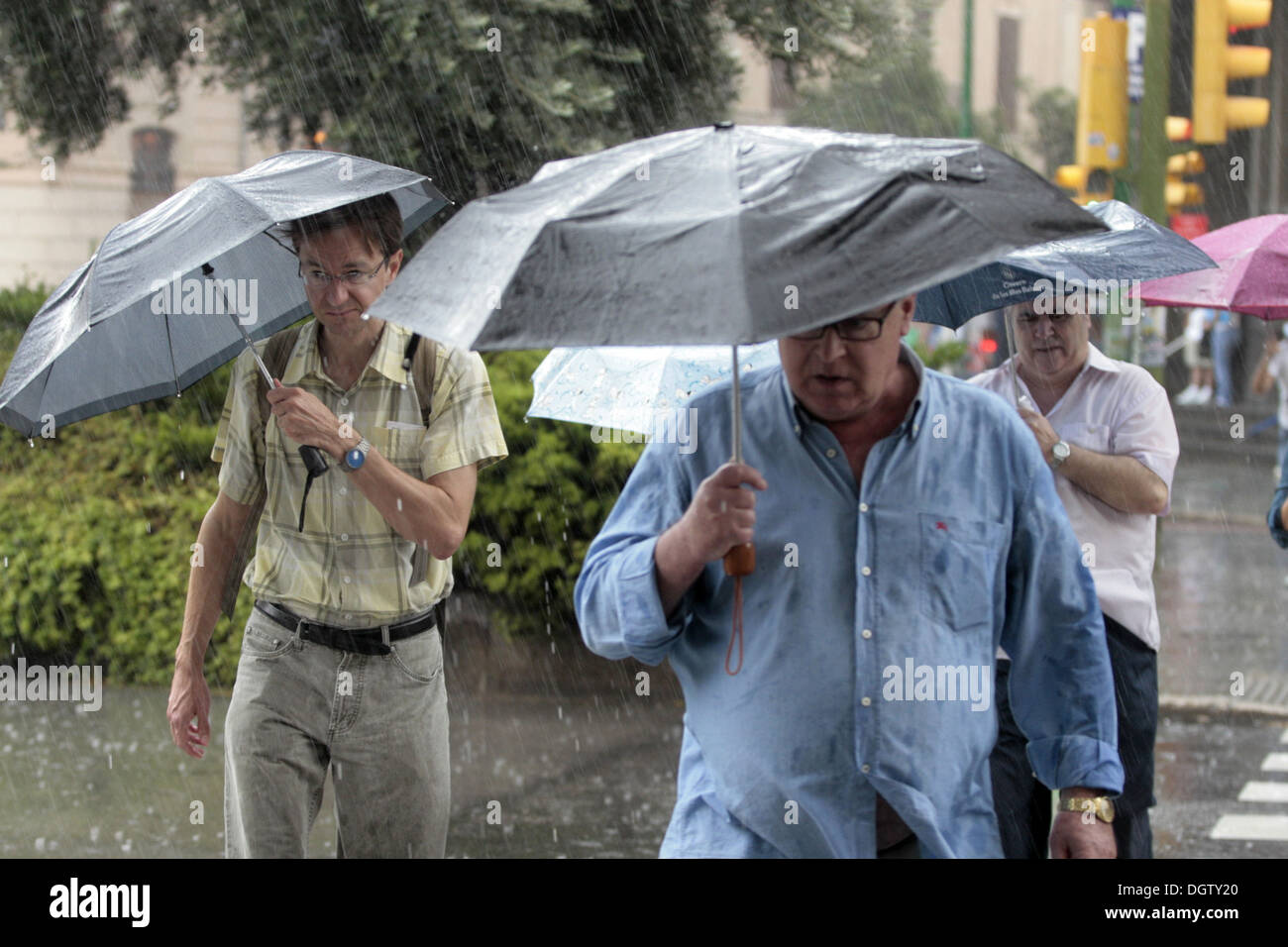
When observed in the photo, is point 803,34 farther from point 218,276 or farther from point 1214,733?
point 218,276

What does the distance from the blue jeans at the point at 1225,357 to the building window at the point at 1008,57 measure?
32657 mm

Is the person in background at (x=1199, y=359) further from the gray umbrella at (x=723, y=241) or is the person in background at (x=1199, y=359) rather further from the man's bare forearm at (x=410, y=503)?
the gray umbrella at (x=723, y=241)

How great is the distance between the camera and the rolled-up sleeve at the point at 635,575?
284 cm

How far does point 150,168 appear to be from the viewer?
112 feet

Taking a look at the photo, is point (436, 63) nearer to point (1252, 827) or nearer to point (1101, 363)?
point (1101, 363)

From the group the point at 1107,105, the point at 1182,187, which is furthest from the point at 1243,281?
the point at 1182,187

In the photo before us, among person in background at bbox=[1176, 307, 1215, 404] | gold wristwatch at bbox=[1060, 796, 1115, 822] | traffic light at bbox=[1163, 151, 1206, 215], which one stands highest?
gold wristwatch at bbox=[1060, 796, 1115, 822]

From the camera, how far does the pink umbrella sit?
4941 mm

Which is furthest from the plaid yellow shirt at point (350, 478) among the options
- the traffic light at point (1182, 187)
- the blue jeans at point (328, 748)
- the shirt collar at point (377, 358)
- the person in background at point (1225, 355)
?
the person in background at point (1225, 355)

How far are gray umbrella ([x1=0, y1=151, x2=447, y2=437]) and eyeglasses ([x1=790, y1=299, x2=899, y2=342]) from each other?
1.28 m

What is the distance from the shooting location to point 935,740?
2859 millimetres

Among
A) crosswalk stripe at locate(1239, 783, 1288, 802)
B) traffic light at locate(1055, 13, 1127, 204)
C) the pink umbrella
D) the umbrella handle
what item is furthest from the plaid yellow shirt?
traffic light at locate(1055, 13, 1127, 204)

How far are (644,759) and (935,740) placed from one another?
4863 mm

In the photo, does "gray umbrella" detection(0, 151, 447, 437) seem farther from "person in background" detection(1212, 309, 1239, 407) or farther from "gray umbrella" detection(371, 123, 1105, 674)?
"person in background" detection(1212, 309, 1239, 407)
